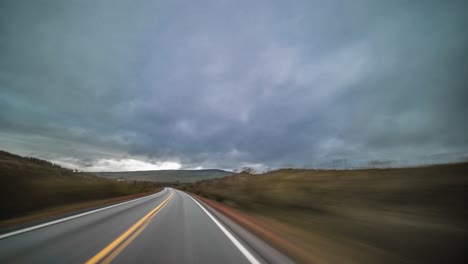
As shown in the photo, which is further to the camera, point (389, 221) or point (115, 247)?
point (389, 221)

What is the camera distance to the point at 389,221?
8.05 meters

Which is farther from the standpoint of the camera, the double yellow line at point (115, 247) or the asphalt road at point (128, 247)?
the asphalt road at point (128, 247)

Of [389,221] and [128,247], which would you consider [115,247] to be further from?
[389,221]

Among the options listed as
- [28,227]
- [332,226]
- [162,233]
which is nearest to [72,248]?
[162,233]

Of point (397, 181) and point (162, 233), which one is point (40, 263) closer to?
point (162, 233)

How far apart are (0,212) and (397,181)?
20.1m

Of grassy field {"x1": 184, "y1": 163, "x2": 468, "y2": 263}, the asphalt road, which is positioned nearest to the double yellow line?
the asphalt road

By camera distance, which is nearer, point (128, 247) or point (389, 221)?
point (128, 247)

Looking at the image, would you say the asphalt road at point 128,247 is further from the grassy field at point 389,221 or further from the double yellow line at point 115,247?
the grassy field at point 389,221

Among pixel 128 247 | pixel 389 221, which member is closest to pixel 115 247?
pixel 128 247

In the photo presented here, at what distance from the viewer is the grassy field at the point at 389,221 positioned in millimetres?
5441

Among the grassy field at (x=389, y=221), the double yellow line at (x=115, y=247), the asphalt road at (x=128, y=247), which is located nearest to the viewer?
the double yellow line at (x=115, y=247)

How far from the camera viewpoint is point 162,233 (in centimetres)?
757

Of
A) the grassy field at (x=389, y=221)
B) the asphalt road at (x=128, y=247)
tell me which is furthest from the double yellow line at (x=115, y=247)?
the grassy field at (x=389, y=221)
